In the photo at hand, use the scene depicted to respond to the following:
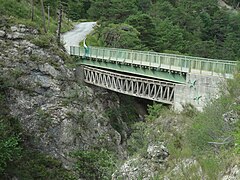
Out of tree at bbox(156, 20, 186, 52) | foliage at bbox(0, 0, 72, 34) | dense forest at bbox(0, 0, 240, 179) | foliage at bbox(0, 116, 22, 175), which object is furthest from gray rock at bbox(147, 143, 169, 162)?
tree at bbox(156, 20, 186, 52)

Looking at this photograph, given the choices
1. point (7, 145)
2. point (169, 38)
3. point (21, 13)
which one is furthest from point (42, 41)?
point (169, 38)

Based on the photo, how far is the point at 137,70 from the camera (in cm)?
2977

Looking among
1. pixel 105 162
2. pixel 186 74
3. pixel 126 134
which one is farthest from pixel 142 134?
pixel 126 134

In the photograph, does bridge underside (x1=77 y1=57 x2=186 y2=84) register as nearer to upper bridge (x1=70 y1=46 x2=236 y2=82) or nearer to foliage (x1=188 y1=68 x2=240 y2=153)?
upper bridge (x1=70 y1=46 x2=236 y2=82)

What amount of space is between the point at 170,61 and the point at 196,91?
10.5 feet

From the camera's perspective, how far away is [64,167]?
84.8ft

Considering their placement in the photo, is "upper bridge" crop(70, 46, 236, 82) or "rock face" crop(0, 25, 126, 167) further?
"rock face" crop(0, 25, 126, 167)

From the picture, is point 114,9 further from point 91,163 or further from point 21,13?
point 91,163

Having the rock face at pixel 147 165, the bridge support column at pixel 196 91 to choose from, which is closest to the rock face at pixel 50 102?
the bridge support column at pixel 196 91

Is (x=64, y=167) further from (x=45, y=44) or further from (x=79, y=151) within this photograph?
(x=45, y=44)

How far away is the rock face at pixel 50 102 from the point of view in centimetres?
2742

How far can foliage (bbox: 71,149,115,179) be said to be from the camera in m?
22.8

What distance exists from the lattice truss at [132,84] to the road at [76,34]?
419 inches

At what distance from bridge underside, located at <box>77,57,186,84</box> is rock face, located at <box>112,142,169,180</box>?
1200 cm
